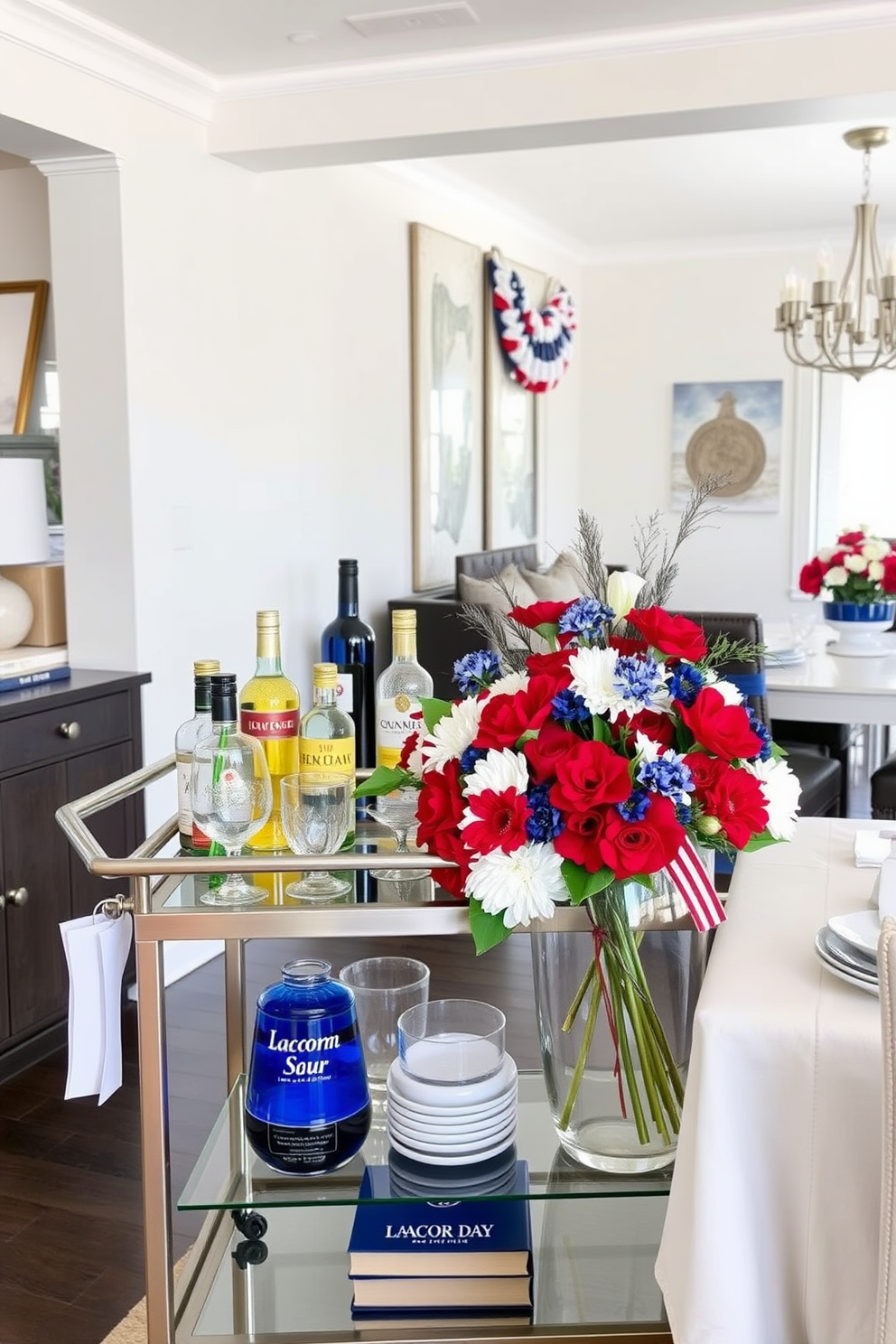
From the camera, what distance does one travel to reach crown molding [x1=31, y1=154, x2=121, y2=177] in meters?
3.40

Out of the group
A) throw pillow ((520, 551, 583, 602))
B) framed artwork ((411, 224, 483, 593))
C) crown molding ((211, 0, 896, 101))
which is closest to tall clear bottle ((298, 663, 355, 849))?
crown molding ((211, 0, 896, 101))

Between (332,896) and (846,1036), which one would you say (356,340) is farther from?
(846,1036)

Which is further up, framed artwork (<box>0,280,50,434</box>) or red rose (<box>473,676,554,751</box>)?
framed artwork (<box>0,280,50,434</box>)

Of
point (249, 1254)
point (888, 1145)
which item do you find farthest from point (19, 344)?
point (888, 1145)

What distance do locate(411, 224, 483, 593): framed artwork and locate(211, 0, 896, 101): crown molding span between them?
5.44 ft

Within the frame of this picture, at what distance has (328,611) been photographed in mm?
4742

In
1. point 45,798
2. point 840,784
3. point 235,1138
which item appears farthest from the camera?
point 840,784

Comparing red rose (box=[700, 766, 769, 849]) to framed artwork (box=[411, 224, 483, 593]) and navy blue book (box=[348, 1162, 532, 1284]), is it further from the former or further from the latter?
framed artwork (box=[411, 224, 483, 593])

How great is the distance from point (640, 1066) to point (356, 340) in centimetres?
390

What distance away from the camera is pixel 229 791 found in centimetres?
146

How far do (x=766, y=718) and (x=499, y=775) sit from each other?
257 centimetres

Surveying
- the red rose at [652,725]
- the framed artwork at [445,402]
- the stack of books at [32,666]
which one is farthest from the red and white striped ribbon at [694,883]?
the framed artwork at [445,402]

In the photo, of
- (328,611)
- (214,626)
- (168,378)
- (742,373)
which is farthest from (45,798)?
(742,373)

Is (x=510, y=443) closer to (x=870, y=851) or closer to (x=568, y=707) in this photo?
(x=870, y=851)
